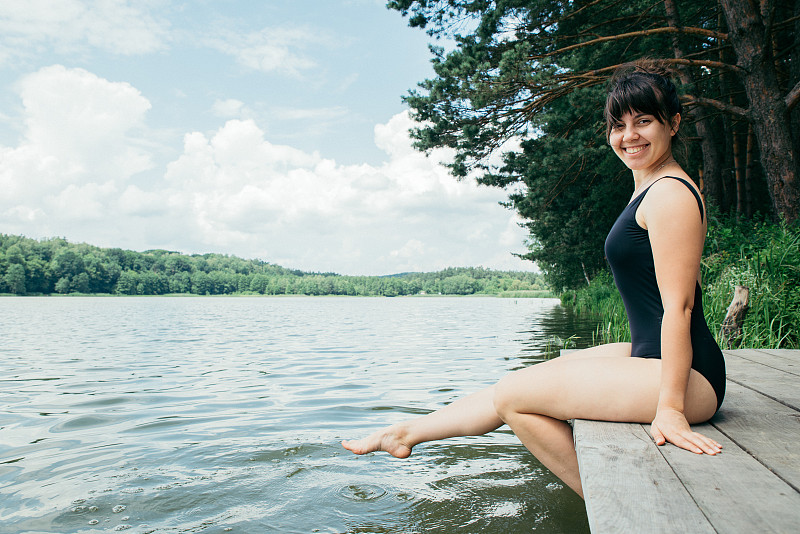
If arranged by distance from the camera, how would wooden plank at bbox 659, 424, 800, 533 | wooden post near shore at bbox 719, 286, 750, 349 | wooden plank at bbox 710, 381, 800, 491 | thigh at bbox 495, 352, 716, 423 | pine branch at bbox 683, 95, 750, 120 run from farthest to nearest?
pine branch at bbox 683, 95, 750, 120 → wooden post near shore at bbox 719, 286, 750, 349 → thigh at bbox 495, 352, 716, 423 → wooden plank at bbox 710, 381, 800, 491 → wooden plank at bbox 659, 424, 800, 533

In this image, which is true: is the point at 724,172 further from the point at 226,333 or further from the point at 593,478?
the point at 593,478

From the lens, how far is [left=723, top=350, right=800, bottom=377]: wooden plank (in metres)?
3.51

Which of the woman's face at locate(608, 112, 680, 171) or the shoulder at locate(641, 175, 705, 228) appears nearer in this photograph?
the shoulder at locate(641, 175, 705, 228)

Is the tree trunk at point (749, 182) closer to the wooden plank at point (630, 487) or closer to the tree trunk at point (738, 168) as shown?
the tree trunk at point (738, 168)

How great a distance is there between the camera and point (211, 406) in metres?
5.86

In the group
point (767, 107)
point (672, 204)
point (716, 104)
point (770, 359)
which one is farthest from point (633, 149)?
point (716, 104)

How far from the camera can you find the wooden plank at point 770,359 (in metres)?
3.51

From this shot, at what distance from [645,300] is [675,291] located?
24cm

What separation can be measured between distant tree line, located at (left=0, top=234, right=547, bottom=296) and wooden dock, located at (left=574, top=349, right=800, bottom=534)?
62.2 metres

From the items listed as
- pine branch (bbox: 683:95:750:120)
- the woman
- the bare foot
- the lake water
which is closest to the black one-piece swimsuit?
the woman

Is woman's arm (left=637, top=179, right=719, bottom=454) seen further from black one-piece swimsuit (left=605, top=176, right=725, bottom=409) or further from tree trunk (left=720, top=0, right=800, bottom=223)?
tree trunk (left=720, top=0, right=800, bottom=223)

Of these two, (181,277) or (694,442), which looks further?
(181,277)

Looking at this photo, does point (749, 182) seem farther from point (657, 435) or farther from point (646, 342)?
point (657, 435)

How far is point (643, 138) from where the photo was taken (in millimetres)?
2201
